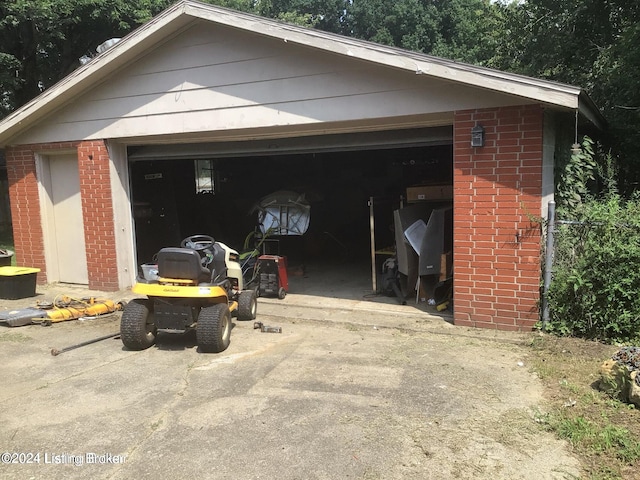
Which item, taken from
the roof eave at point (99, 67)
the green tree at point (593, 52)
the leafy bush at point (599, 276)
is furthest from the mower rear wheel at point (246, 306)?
the green tree at point (593, 52)

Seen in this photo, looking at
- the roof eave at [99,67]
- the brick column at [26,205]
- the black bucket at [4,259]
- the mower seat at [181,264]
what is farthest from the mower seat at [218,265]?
the black bucket at [4,259]

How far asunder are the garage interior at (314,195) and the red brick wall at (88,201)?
672 mm

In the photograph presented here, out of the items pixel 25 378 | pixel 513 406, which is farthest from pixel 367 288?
pixel 25 378

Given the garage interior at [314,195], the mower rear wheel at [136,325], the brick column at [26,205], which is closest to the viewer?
the mower rear wheel at [136,325]

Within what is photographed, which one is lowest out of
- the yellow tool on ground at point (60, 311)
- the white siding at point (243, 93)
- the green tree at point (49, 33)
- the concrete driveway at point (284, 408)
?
the concrete driveway at point (284, 408)

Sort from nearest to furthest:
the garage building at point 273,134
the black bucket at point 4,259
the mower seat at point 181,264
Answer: the mower seat at point 181,264
the garage building at point 273,134
the black bucket at point 4,259

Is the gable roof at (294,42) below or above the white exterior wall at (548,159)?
above

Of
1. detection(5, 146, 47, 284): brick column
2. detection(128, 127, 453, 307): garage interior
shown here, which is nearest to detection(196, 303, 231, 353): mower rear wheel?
detection(128, 127, 453, 307): garage interior

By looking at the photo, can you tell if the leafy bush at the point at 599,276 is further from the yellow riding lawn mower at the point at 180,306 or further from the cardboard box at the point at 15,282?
the cardboard box at the point at 15,282

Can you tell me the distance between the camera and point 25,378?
5047 millimetres

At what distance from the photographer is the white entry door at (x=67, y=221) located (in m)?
9.04

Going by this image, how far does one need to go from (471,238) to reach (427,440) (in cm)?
308

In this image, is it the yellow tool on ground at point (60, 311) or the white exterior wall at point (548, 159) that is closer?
the white exterior wall at point (548, 159)

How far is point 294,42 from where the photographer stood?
21.0 ft
